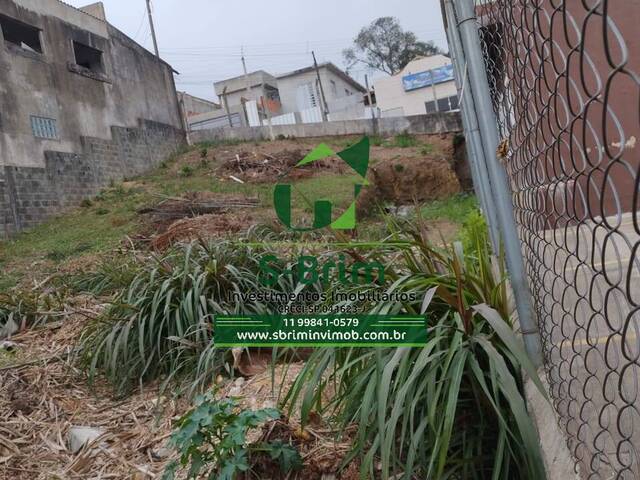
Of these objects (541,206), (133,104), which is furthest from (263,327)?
(133,104)

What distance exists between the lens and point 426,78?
18.9 m

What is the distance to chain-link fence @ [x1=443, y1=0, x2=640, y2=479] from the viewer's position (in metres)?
0.69

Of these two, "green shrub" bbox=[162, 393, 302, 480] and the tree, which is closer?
"green shrub" bbox=[162, 393, 302, 480]

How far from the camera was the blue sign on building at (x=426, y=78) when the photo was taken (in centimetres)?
1866

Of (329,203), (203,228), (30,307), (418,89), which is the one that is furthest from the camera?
(418,89)

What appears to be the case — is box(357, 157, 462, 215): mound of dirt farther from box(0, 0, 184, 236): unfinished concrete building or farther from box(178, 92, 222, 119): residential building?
box(178, 92, 222, 119): residential building

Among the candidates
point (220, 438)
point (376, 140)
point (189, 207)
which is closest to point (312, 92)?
point (376, 140)

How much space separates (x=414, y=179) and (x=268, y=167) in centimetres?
318

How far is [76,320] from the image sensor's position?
326 cm

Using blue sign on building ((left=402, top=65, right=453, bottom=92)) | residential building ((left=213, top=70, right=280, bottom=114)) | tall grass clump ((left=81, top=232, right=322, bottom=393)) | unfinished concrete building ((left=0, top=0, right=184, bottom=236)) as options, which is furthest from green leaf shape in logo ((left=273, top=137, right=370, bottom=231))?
residential building ((left=213, top=70, right=280, bottom=114))

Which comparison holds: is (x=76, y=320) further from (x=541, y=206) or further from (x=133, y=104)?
(x=133, y=104)

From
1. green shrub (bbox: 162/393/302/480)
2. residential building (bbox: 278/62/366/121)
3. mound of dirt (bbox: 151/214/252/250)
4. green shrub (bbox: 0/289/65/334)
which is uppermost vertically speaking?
residential building (bbox: 278/62/366/121)

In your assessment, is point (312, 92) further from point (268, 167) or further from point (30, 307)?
point (30, 307)

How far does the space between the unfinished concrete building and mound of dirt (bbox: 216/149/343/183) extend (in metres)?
2.87
